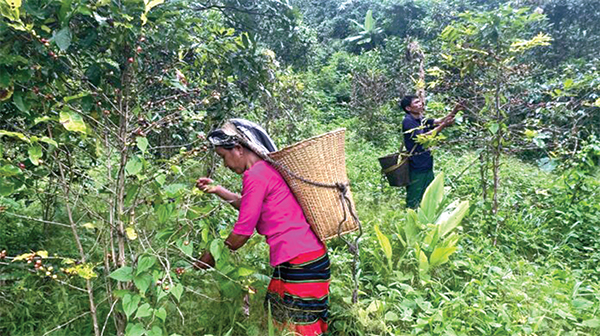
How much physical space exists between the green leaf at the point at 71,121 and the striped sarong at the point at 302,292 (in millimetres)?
1085

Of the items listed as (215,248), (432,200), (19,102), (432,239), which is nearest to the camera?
(19,102)

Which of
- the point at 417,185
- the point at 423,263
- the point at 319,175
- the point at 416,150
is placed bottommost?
the point at 417,185

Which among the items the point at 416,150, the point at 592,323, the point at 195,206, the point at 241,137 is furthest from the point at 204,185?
the point at 416,150

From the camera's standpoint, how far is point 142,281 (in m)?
1.65

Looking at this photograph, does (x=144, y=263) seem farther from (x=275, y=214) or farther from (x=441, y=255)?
(x=441, y=255)

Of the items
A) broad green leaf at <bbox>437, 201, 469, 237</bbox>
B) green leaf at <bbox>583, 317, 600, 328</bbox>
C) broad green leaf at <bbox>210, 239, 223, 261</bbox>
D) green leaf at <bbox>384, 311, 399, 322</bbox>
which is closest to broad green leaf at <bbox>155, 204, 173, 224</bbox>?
broad green leaf at <bbox>210, 239, 223, 261</bbox>

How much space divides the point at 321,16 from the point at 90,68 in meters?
14.6

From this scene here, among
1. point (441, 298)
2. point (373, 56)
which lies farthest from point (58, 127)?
point (373, 56)

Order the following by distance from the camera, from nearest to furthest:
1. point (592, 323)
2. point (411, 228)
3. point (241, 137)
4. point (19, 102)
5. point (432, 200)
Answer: point (19, 102)
point (241, 137)
point (592, 323)
point (411, 228)
point (432, 200)

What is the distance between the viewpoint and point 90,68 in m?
1.70

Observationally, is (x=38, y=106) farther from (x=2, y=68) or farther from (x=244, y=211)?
(x=244, y=211)

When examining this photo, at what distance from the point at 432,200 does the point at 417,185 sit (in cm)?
76

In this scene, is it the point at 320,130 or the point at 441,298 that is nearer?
the point at 441,298

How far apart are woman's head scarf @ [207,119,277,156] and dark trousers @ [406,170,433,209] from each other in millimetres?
2157
